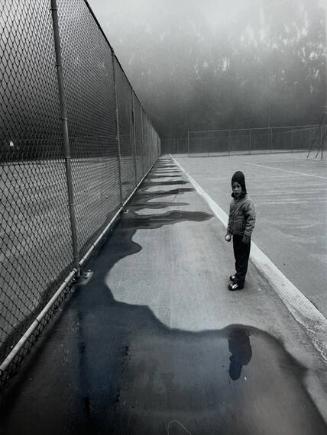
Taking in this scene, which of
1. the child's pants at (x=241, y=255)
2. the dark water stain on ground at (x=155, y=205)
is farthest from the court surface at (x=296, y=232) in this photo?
the dark water stain on ground at (x=155, y=205)

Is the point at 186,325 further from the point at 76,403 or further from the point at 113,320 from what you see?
the point at 76,403

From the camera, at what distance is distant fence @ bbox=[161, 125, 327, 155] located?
48281 millimetres

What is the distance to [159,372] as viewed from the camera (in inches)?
99.6

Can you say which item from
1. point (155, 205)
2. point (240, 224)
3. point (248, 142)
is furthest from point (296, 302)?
point (248, 142)

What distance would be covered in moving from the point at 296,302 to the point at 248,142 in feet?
183

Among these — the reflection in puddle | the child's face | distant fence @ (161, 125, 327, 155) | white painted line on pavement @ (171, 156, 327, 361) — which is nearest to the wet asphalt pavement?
the reflection in puddle

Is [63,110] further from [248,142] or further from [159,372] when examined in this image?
[248,142]

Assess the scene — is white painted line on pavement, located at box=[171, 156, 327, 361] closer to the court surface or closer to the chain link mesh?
the court surface

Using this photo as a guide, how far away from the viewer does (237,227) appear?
12.6ft

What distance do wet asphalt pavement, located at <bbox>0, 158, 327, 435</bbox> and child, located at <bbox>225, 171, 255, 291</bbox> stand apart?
0.74 ft

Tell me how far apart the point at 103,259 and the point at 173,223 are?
2.54 meters

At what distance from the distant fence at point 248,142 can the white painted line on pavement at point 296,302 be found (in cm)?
4329

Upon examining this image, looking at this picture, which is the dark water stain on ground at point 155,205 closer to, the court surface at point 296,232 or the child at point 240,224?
the court surface at point 296,232

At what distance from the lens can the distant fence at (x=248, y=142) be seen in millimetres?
48281
